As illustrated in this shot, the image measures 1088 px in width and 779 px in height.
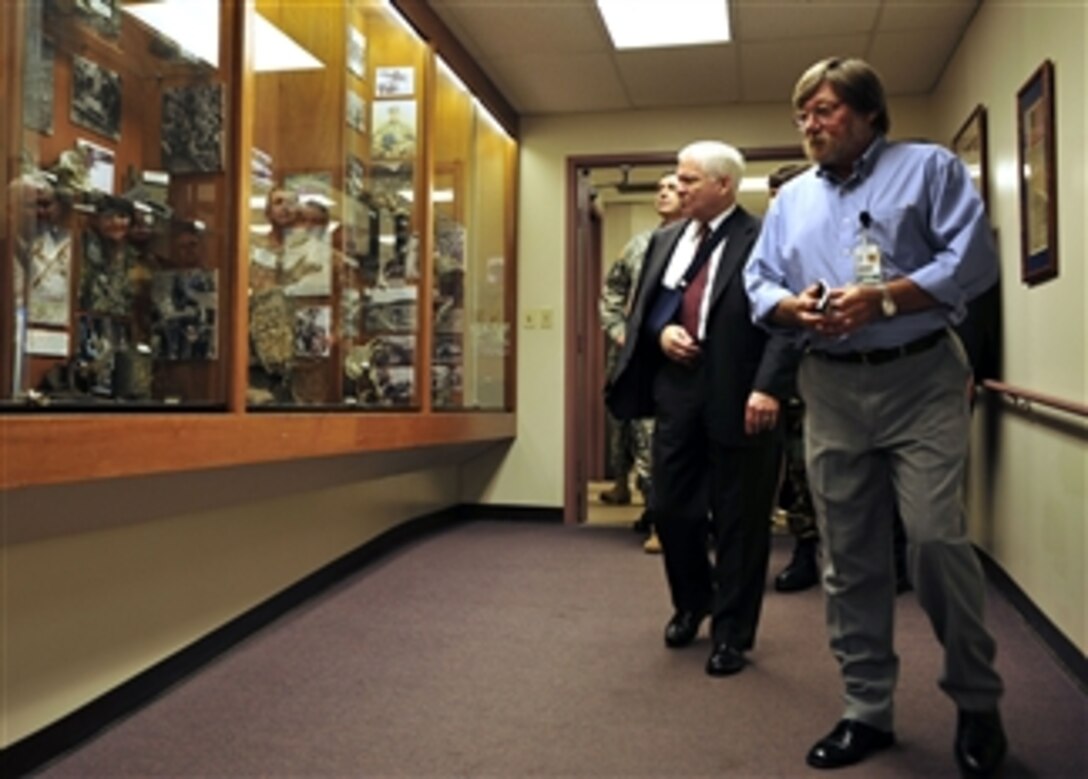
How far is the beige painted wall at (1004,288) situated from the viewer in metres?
2.52

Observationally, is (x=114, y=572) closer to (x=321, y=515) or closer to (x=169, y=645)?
(x=169, y=645)

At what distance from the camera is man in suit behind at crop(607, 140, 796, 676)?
235 cm

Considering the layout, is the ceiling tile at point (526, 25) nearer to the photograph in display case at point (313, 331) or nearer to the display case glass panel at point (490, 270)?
the display case glass panel at point (490, 270)

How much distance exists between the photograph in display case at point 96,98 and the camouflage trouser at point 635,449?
2244 mm

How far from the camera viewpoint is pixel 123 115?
2.15 meters

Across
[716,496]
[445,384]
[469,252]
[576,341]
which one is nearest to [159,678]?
[716,496]

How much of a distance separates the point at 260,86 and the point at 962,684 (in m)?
2.29

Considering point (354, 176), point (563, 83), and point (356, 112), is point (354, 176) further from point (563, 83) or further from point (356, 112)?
point (563, 83)

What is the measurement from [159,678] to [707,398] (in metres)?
1.55

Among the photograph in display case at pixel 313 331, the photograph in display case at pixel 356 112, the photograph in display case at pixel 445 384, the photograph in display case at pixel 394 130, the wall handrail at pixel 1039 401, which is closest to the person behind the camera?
the wall handrail at pixel 1039 401

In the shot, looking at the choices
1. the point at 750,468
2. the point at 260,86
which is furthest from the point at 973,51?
the point at 260,86

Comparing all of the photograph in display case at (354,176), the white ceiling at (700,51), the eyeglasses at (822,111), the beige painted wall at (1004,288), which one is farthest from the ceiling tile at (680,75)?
the eyeglasses at (822,111)

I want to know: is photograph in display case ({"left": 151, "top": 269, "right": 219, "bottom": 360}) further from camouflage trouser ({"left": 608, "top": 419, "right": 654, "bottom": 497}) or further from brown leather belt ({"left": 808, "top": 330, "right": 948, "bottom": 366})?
camouflage trouser ({"left": 608, "top": 419, "right": 654, "bottom": 497})

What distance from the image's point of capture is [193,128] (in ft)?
7.58
